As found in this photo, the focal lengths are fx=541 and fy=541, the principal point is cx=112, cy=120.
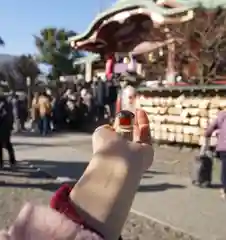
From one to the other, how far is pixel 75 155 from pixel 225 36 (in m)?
5.63

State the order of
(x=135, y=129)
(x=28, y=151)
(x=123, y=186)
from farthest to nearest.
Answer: (x=28, y=151) < (x=135, y=129) < (x=123, y=186)

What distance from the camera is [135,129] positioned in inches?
88.1

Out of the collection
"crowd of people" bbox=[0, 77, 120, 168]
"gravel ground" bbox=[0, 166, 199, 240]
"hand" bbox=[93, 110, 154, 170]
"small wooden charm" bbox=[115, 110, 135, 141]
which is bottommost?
"gravel ground" bbox=[0, 166, 199, 240]

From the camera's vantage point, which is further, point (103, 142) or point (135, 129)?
point (135, 129)

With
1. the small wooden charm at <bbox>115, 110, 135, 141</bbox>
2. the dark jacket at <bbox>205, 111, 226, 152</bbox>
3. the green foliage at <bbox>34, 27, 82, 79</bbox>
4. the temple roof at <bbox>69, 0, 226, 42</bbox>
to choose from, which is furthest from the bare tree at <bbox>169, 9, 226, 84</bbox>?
the green foliage at <bbox>34, 27, 82, 79</bbox>

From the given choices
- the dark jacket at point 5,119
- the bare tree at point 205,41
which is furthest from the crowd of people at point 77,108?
the dark jacket at point 5,119

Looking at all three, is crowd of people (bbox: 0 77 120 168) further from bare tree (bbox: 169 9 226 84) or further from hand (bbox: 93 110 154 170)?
hand (bbox: 93 110 154 170)

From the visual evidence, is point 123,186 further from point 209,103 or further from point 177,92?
point 177,92

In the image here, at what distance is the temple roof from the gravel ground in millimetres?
6694

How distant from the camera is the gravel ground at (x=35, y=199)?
21.1 feet

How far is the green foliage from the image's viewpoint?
48.2 metres

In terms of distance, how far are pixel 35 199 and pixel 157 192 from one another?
2049 millimetres

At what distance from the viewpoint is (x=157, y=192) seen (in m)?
8.94

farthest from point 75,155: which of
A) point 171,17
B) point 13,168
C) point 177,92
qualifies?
point 171,17
